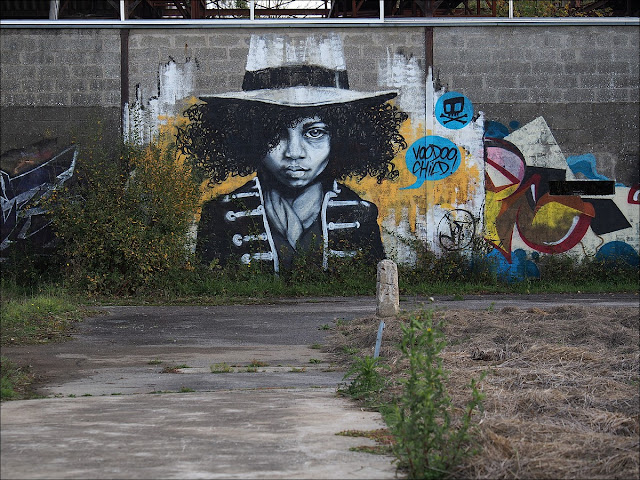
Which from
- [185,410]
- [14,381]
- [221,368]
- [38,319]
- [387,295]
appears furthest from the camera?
[387,295]

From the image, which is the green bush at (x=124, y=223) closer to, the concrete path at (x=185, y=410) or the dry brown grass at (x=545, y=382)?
the concrete path at (x=185, y=410)

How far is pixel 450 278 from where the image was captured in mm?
17031

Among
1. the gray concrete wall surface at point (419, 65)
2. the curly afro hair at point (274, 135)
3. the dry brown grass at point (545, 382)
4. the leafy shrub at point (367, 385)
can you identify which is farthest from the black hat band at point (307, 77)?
the leafy shrub at point (367, 385)

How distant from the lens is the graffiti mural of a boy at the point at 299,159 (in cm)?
1689

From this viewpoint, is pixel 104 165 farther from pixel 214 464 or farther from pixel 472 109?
pixel 214 464

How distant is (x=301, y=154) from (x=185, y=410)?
1111 centimetres

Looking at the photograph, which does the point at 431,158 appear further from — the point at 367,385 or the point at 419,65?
the point at 367,385

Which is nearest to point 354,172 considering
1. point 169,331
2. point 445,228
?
point 445,228

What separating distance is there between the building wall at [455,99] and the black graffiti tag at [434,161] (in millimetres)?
65

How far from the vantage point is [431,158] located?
55.7 ft

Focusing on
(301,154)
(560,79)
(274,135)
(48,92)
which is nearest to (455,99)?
(560,79)

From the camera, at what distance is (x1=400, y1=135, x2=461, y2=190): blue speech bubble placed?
16969 mm

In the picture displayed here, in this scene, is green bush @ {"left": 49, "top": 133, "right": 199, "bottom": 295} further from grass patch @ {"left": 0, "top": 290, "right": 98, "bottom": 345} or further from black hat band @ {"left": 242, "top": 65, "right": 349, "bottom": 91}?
black hat band @ {"left": 242, "top": 65, "right": 349, "bottom": 91}

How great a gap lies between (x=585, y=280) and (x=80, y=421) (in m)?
13.3
